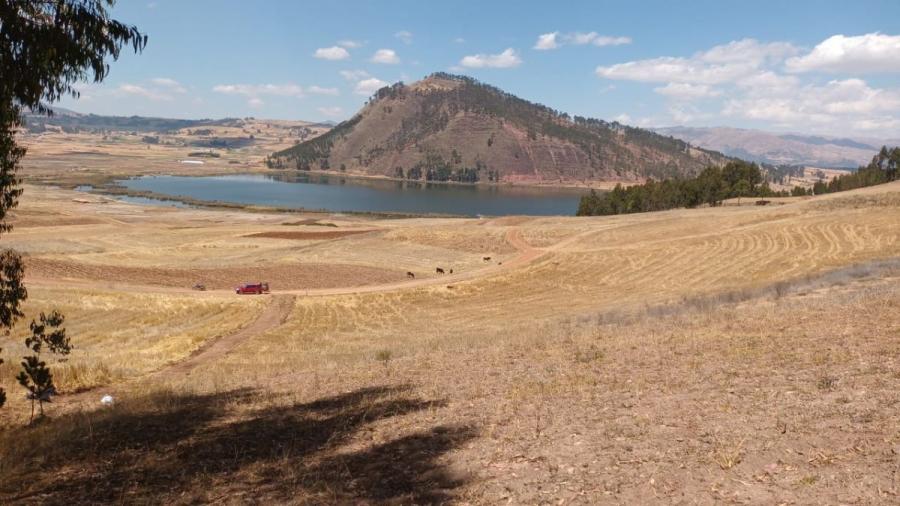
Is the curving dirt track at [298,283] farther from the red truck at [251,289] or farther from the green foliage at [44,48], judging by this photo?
the green foliage at [44,48]

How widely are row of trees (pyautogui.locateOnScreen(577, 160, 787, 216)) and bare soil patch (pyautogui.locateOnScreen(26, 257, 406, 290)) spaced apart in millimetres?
100253

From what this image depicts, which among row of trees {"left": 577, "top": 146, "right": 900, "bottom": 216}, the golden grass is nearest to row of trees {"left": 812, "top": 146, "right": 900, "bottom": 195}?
row of trees {"left": 577, "top": 146, "right": 900, "bottom": 216}

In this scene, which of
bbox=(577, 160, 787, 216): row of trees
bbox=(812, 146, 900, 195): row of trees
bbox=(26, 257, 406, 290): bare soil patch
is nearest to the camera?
bbox=(26, 257, 406, 290): bare soil patch

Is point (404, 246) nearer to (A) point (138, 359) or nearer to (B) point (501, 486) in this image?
(A) point (138, 359)

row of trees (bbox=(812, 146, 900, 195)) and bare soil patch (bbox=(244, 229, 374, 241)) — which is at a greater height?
row of trees (bbox=(812, 146, 900, 195))

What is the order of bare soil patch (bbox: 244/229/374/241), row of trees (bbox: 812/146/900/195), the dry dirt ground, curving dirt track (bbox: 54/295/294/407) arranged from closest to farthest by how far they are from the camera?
the dry dirt ground < curving dirt track (bbox: 54/295/294/407) < bare soil patch (bbox: 244/229/374/241) < row of trees (bbox: 812/146/900/195)

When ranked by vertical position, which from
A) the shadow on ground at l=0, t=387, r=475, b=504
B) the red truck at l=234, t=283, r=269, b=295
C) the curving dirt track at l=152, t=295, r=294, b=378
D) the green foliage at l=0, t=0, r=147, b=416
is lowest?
the curving dirt track at l=152, t=295, r=294, b=378

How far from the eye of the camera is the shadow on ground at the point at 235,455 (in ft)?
31.7

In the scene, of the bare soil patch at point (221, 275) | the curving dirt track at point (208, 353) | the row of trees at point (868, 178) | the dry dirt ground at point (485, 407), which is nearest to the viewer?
the dry dirt ground at point (485, 407)

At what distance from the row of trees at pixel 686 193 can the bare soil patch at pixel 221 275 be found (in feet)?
329

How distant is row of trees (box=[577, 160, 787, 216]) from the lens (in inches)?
5694

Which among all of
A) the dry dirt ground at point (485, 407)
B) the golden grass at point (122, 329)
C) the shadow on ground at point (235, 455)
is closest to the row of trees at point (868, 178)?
the dry dirt ground at point (485, 407)

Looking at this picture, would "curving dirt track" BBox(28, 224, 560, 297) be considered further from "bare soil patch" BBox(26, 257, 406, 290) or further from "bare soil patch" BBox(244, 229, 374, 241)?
"bare soil patch" BBox(244, 229, 374, 241)

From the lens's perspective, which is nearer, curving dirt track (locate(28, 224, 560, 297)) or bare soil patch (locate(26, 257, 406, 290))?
curving dirt track (locate(28, 224, 560, 297))
